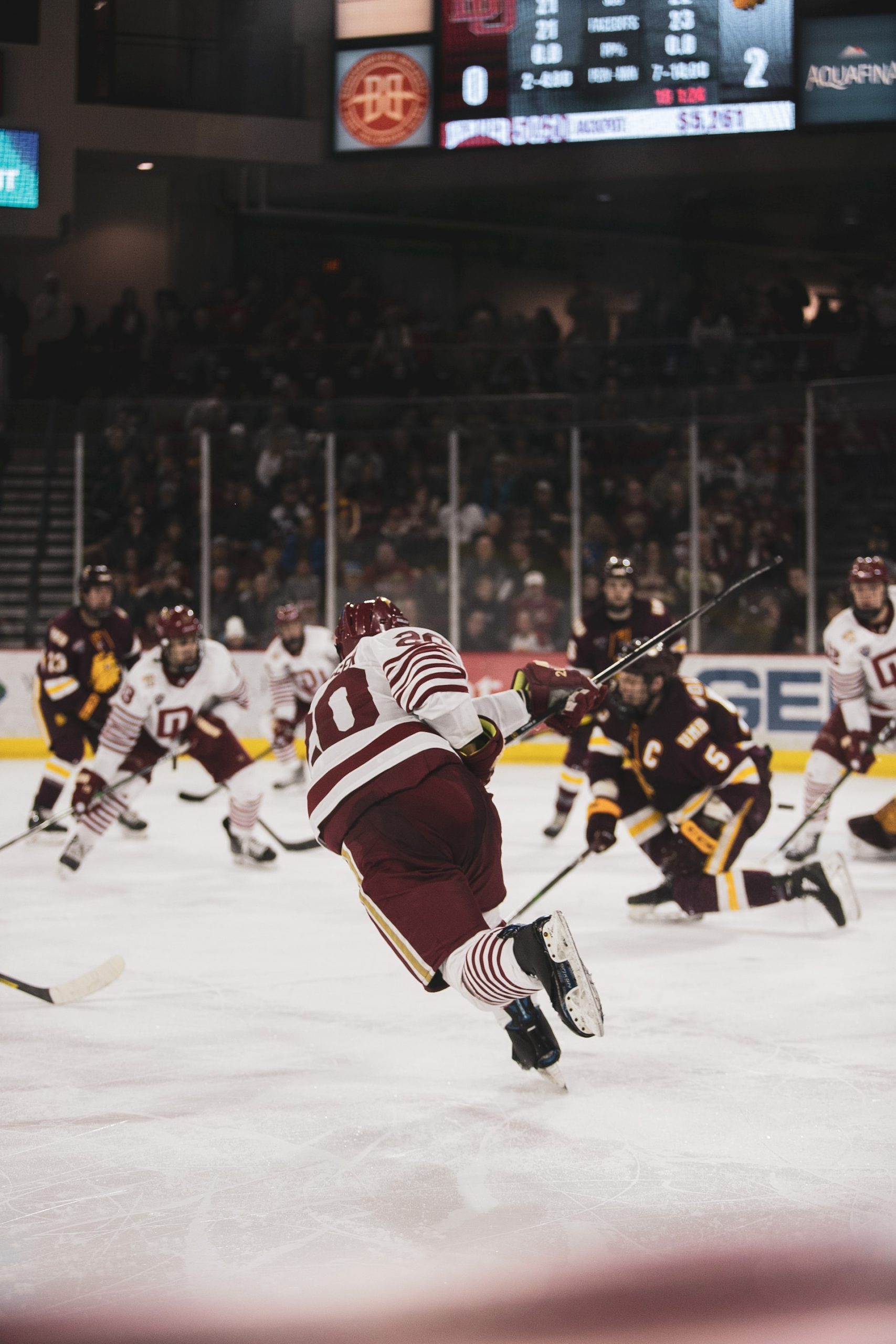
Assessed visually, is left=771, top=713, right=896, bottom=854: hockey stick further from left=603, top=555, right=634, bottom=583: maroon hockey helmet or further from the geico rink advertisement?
the geico rink advertisement

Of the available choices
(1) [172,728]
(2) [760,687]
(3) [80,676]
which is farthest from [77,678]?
(2) [760,687]

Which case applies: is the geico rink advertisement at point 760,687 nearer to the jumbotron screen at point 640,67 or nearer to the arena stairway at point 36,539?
the arena stairway at point 36,539

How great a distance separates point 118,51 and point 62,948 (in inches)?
362

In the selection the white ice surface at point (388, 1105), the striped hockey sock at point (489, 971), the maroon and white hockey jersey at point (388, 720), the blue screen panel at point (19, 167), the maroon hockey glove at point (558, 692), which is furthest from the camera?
the blue screen panel at point (19, 167)

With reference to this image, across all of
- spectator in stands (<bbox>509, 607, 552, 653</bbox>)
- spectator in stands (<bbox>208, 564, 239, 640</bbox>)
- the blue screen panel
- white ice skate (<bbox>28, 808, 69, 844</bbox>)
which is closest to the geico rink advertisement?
spectator in stands (<bbox>509, 607, 552, 653</bbox>)

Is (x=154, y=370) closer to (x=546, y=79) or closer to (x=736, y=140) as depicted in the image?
(x=546, y=79)

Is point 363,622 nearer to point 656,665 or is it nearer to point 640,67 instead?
point 656,665

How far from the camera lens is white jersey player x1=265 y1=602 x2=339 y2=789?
25.0 feet

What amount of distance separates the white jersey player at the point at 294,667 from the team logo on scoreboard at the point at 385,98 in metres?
3.63

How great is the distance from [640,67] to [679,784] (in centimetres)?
582

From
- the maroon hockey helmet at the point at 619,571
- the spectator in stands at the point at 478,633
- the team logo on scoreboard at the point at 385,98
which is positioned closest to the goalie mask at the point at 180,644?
the maroon hockey helmet at the point at 619,571

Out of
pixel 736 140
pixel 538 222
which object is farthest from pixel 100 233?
pixel 736 140

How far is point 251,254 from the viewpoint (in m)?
13.5

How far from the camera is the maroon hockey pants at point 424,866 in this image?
8.57 feet
